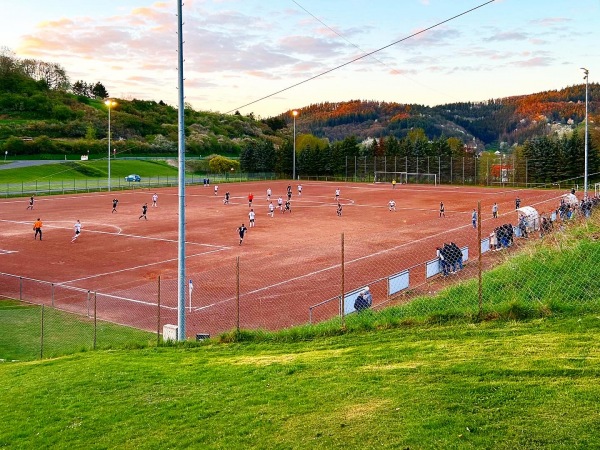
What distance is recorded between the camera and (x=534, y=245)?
19.1 metres

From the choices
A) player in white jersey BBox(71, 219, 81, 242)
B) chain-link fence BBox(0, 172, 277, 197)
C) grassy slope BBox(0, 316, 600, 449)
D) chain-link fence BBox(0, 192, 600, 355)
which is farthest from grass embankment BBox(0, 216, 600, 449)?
chain-link fence BBox(0, 172, 277, 197)

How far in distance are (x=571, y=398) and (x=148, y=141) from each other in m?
146

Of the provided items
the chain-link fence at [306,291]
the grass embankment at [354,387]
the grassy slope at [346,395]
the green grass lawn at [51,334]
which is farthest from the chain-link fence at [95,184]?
the grassy slope at [346,395]

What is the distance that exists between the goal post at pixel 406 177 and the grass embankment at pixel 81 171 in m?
36.2

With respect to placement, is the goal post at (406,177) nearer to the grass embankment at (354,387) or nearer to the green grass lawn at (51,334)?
the green grass lawn at (51,334)

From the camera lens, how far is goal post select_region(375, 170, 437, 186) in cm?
9988

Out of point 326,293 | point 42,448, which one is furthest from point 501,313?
point 326,293

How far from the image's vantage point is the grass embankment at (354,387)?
681 cm

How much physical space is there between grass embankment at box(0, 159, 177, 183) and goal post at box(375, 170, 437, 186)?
119 ft

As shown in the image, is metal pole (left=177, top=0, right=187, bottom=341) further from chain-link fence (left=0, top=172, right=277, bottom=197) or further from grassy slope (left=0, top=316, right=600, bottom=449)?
chain-link fence (left=0, top=172, right=277, bottom=197)

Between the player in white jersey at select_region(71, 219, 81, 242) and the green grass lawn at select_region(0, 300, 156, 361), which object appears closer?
the green grass lawn at select_region(0, 300, 156, 361)

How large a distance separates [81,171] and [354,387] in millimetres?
103604

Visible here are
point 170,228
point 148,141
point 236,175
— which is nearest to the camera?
point 170,228

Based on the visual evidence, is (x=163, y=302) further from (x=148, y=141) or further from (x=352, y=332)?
(x=148, y=141)
